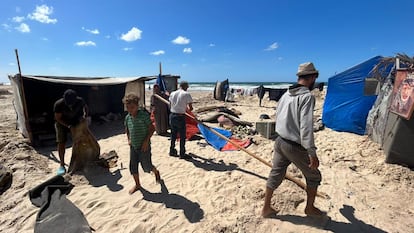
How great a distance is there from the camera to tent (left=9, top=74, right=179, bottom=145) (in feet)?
19.5

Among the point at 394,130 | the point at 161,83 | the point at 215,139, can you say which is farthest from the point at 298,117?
the point at 161,83

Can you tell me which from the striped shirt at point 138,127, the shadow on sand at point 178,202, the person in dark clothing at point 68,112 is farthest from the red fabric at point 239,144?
the person in dark clothing at point 68,112

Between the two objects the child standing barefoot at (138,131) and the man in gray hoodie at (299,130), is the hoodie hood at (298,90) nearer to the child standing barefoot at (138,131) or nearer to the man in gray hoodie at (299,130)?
the man in gray hoodie at (299,130)

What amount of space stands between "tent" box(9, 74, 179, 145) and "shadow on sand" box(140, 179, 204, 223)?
4803 mm

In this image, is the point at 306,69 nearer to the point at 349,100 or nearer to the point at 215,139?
the point at 215,139

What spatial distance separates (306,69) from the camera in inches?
92.6

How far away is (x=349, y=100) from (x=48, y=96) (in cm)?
1067

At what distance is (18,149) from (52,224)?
13.2ft

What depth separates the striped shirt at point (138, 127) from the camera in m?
3.12

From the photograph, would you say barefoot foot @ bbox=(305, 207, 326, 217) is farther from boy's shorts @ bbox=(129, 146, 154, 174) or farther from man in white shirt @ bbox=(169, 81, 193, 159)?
man in white shirt @ bbox=(169, 81, 193, 159)

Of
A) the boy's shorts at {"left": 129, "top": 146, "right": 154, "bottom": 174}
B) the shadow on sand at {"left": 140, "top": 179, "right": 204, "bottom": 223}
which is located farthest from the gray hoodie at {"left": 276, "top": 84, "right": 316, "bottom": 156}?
the boy's shorts at {"left": 129, "top": 146, "right": 154, "bottom": 174}

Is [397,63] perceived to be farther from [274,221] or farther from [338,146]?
[274,221]

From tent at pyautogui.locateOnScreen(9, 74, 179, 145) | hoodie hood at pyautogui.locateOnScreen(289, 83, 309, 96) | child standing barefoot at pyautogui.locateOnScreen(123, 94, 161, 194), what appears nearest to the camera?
hoodie hood at pyautogui.locateOnScreen(289, 83, 309, 96)

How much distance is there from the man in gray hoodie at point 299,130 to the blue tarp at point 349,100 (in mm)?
5355
